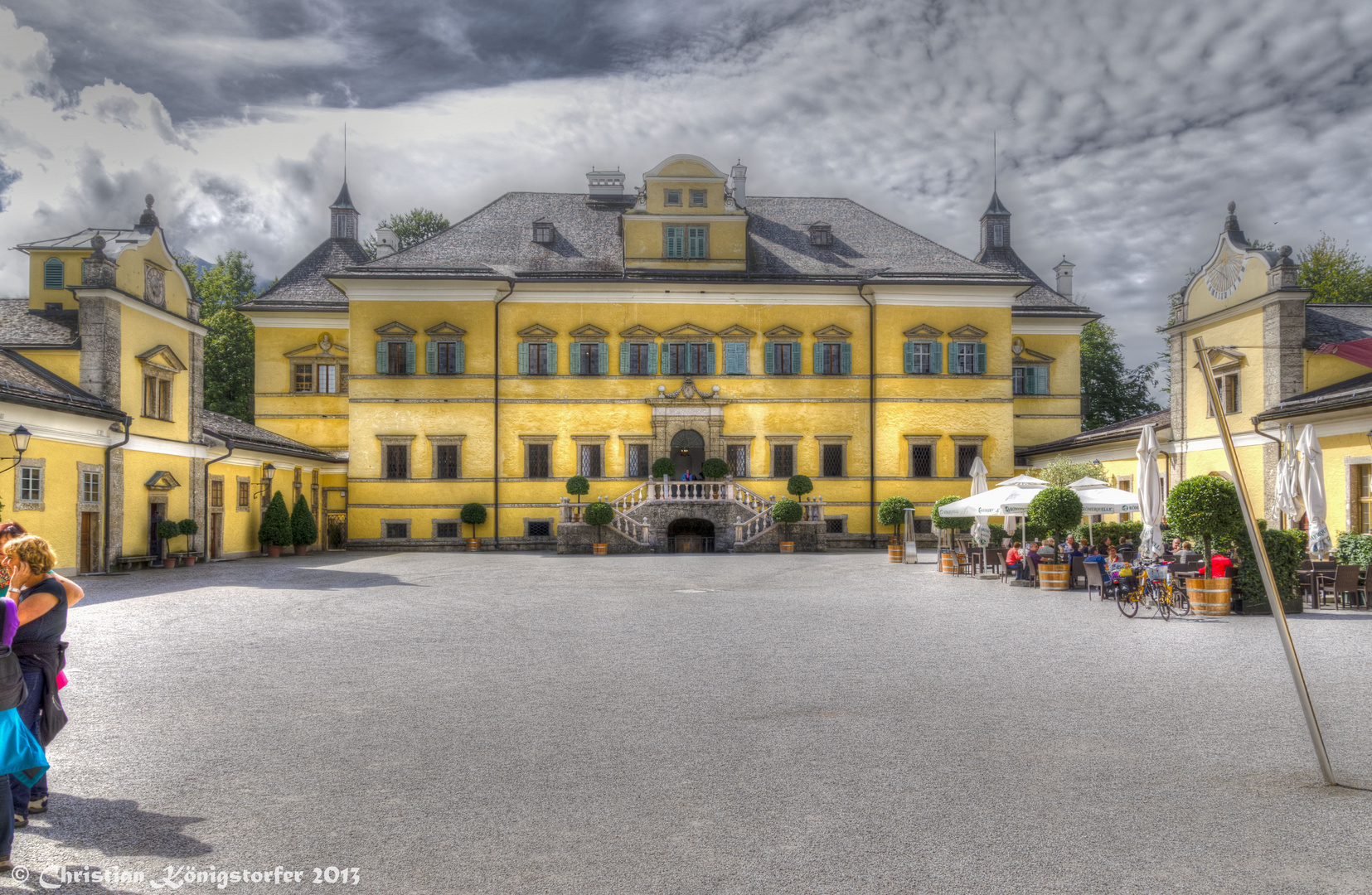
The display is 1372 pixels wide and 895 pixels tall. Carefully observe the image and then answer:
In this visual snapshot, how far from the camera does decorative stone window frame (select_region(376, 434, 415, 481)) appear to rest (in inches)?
1550

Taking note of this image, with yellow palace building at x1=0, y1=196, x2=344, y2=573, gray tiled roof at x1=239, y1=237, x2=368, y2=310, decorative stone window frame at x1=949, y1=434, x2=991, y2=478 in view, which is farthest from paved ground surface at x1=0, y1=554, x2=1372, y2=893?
gray tiled roof at x1=239, y1=237, x2=368, y2=310

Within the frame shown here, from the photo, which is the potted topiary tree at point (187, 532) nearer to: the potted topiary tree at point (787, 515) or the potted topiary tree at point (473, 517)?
the potted topiary tree at point (473, 517)

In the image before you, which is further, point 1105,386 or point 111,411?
point 1105,386

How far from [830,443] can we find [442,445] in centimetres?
1623

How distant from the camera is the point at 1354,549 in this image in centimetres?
2102

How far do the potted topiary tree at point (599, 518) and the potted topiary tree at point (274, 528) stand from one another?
440 inches

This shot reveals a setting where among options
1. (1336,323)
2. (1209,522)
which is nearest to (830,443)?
(1336,323)

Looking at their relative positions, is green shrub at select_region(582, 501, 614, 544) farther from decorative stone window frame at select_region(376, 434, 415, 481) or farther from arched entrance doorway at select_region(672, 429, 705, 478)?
decorative stone window frame at select_region(376, 434, 415, 481)

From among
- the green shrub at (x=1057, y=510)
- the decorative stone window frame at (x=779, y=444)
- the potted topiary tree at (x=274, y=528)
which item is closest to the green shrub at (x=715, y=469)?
the decorative stone window frame at (x=779, y=444)

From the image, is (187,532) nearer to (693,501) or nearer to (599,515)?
(599,515)

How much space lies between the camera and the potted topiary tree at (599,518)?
3478cm

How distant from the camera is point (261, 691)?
9719mm

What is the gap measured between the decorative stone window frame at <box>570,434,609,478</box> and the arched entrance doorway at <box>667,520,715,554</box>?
13.2 ft

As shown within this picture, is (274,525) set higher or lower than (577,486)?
lower
